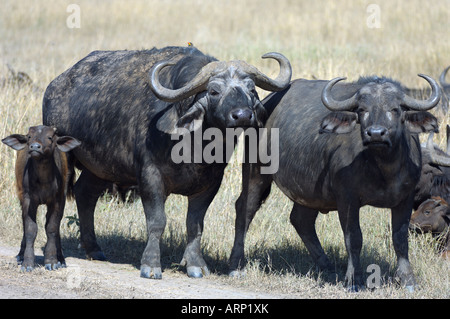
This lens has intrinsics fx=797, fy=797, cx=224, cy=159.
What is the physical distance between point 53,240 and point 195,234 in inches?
59.3

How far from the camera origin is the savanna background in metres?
8.93

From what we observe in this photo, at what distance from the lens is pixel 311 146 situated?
27.1 feet

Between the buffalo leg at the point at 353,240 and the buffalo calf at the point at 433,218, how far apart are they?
80.8 inches

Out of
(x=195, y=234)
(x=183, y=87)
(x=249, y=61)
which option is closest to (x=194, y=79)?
(x=183, y=87)

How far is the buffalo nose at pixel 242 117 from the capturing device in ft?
24.9

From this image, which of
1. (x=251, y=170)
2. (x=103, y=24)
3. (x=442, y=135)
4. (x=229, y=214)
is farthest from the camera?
(x=103, y=24)

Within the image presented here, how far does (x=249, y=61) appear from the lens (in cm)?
1738

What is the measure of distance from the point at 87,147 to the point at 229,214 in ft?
7.45

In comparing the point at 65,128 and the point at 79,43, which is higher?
the point at 79,43

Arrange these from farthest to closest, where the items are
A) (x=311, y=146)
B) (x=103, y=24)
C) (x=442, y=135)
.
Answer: (x=103, y=24)
(x=442, y=135)
(x=311, y=146)

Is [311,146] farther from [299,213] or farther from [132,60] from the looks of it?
[132,60]

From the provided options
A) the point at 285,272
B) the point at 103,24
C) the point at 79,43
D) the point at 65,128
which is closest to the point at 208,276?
the point at 285,272

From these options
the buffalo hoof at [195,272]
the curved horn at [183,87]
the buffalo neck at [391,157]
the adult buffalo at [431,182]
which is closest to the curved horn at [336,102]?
the buffalo neck at [391,157]

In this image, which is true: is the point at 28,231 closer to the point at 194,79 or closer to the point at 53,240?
the point at 53,240
